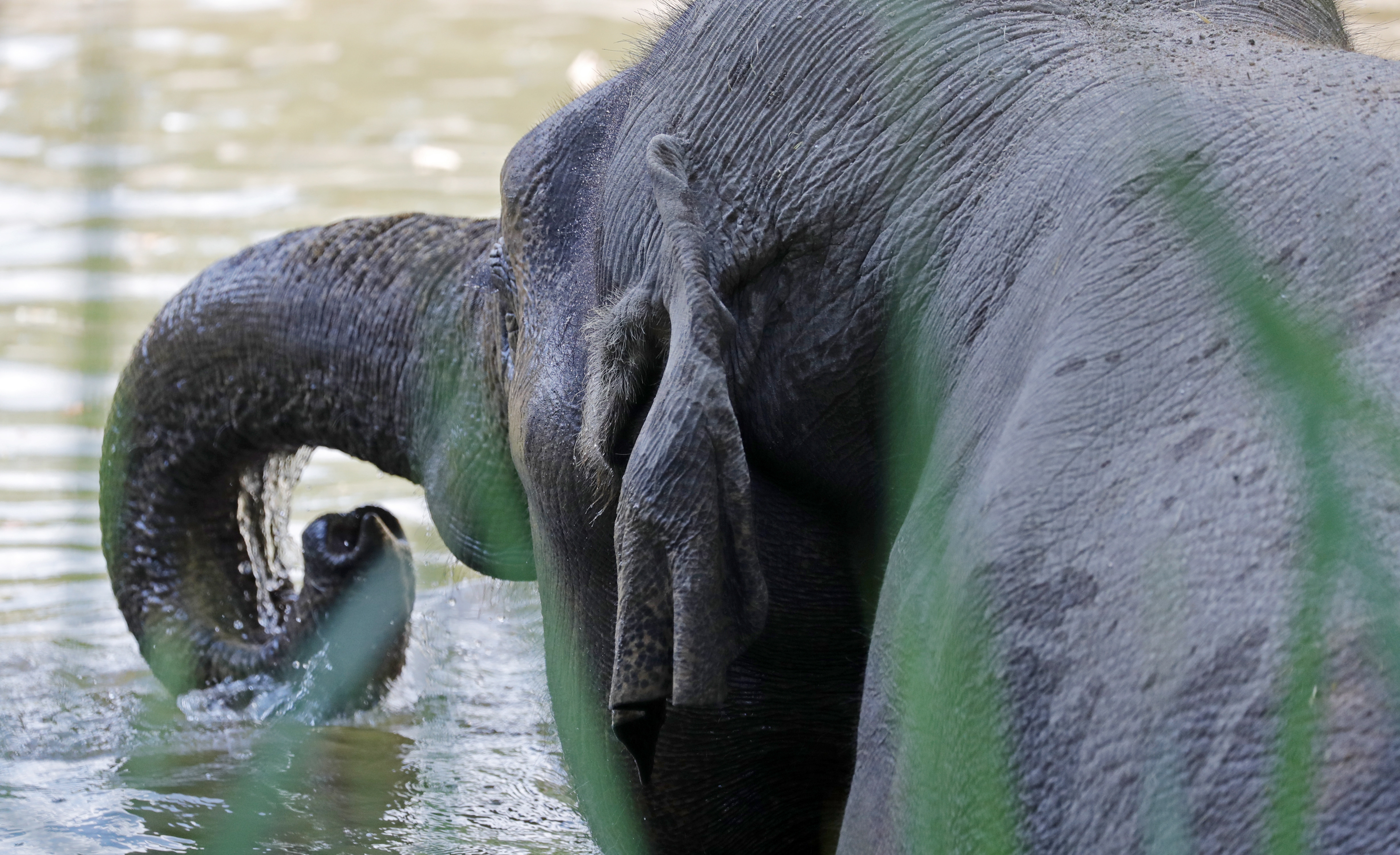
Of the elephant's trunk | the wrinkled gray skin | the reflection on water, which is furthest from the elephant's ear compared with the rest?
the elephant's trunk

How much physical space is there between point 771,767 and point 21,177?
606 centimetres

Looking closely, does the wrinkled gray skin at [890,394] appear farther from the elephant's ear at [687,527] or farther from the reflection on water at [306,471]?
the reflection on water at [306,471]

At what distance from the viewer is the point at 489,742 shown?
3275 mm

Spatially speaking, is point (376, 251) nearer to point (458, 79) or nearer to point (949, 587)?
point (949, 587)

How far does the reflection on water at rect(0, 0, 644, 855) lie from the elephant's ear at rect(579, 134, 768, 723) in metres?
0.49

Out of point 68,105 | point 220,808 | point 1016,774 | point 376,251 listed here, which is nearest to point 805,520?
point 1016,774

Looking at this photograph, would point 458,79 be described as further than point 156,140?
Yes

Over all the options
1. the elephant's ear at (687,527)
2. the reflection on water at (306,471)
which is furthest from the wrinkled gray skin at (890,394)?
the reflection on water at (306,471)

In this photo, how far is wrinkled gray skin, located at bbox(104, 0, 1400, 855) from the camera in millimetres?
1267

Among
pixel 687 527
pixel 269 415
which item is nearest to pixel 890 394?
pixel 687 527

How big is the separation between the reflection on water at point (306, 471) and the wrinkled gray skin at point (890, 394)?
0.41 metres

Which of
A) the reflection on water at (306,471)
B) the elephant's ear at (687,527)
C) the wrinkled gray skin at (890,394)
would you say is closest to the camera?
the wrinkled gray skin at (890,394)

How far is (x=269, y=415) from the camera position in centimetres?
288

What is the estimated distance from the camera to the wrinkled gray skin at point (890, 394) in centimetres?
127
